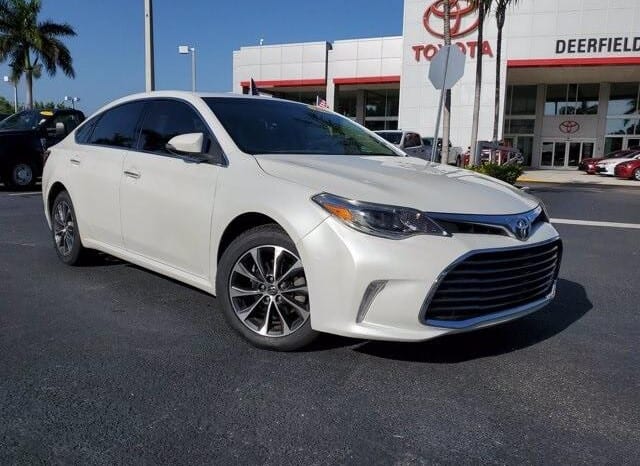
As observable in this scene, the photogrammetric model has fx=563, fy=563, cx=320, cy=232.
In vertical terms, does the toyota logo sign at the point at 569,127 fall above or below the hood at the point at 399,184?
above

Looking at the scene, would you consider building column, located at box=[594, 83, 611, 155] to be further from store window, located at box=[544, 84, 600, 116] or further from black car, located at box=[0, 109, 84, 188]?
black car, located at box=[0, 109, 84, 188]

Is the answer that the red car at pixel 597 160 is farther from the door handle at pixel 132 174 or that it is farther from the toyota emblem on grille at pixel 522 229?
the door handle at pixel 132 174

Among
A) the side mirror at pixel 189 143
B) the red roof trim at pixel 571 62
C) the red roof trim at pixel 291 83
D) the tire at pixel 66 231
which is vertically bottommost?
the tire at pixel 66 231

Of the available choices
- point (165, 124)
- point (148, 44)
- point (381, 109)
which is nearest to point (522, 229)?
point (165, 124)

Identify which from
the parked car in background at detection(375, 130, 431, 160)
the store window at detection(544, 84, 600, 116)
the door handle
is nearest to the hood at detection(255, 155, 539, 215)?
the door handle

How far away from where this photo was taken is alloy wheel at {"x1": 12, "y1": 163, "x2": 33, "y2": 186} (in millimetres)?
12430

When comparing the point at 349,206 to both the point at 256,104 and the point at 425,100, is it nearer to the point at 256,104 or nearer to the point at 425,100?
the point at 256,104

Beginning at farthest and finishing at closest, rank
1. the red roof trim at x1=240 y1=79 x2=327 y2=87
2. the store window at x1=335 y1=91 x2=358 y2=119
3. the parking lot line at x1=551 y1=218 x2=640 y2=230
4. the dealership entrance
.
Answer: the store window at x1=335 y1=91 x2=358 y2=119, the red roof trim at x1=240 y1=79 x2=327 y2=87, the dealership entrance, the parking lot line at x1=551 y1=218 x2=640 y2=230

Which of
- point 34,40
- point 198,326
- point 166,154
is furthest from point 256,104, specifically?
point 34,40

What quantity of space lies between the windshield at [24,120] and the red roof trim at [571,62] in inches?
957

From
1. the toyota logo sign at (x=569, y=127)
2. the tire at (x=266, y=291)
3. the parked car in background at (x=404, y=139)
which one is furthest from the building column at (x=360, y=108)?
the tire at (x=266, y=291)

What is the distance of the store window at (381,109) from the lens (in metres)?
39.6

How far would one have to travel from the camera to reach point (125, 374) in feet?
9.75

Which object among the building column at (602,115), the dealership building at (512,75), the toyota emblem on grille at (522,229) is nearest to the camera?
the toyota emblem on grille at (522,229)
